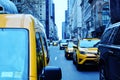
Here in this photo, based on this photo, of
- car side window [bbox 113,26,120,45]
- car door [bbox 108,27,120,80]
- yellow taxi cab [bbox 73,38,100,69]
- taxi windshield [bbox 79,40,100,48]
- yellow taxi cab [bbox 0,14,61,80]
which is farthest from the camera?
taxi windshield [bbox 79,40,100,48]

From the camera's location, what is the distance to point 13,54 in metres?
5.11

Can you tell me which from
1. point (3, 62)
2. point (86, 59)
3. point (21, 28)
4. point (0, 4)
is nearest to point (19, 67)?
A: point (3, 62)

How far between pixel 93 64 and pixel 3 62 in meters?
16.4

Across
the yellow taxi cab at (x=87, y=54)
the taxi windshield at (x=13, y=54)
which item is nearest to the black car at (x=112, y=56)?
the taxi windshield at (x=13, y=54)

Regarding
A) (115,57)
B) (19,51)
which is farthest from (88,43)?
(19,51)

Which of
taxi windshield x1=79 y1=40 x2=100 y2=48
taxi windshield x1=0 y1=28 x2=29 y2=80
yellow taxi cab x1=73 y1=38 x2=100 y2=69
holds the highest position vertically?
taxi windshield x1=0 y1=28 x2=29 y2=80

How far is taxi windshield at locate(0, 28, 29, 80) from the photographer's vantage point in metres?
4.89

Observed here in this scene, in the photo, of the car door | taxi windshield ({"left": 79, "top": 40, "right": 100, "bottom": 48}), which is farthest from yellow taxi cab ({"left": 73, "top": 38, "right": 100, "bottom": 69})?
the car door

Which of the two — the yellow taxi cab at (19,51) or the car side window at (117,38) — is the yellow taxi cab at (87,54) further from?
the yellow taxi cab at (19,51)

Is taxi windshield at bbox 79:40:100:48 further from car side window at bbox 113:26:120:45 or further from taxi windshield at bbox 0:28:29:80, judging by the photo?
taxi windshield at bbox 0:28:29:80

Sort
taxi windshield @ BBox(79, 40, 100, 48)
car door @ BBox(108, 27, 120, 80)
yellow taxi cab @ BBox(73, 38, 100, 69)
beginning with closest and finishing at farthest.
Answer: car door @ BBox(108, 27, 120, 80) → yellow taxi cab @ BBox(73, 38, 100, 69) → taxi windshield @ BBox(79, 40, 100, 48)

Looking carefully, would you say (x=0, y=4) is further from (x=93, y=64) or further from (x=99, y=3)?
(x=99, y=3)

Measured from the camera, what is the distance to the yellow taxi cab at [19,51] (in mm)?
4852

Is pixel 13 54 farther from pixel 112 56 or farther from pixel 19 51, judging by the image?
pixel 112 56
